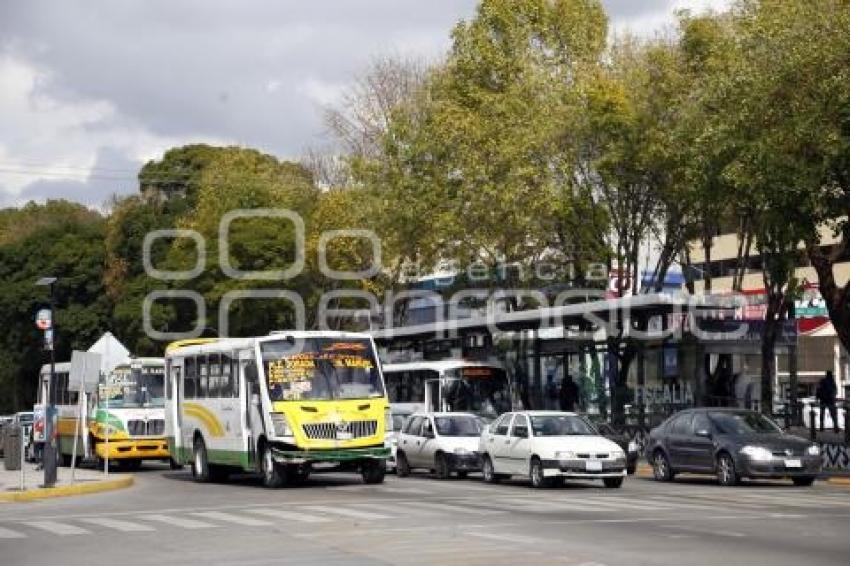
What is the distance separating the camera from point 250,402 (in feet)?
92.0

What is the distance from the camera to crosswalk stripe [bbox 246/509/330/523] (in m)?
19.2

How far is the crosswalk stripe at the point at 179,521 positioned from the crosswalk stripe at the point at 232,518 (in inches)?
15.1

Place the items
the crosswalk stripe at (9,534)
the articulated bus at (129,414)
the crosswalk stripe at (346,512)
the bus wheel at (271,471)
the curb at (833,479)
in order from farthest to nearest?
the articulated bus at (129,414) < the curb at (833,479) < the bus wheel at (271,471) < the crosswalk stripe at (346,512) < the crosswalk stripe at (9,534)

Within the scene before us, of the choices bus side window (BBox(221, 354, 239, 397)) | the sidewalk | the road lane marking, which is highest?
bus side window (BBox(221, 354, 239, 397))

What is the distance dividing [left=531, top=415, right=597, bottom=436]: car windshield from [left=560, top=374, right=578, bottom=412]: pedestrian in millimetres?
11525

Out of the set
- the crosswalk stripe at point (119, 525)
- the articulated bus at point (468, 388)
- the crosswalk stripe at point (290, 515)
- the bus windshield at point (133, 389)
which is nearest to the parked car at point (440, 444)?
the articulated bus at point (468, 388)

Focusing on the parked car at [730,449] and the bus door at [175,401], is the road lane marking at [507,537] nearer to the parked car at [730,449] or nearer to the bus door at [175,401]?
the parked car at [730,449]

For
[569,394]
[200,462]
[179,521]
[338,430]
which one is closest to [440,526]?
[179,521]

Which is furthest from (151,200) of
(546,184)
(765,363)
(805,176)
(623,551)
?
(623,551)

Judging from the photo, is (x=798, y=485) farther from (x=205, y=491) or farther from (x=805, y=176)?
(x=205, y=491)

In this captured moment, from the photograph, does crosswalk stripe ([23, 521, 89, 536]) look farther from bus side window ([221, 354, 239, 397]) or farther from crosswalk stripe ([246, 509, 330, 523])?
bus side window ([221, 354, 239, 397])

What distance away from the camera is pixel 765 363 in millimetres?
35281

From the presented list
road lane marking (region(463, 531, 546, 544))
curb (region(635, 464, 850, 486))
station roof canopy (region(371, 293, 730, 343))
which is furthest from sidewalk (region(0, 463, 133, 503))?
road lane marking (region(463, 531, 546, 544))

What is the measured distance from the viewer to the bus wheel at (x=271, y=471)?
1082 inches
